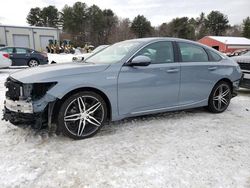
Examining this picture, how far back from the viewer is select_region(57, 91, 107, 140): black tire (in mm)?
3639

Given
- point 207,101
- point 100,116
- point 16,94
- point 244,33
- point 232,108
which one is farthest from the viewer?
point 244,33

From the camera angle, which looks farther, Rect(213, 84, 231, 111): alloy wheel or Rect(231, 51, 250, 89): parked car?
Rect(231, 51, 250, 89): parked car

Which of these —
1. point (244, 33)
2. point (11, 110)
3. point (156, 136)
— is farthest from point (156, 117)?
point (244, 33)

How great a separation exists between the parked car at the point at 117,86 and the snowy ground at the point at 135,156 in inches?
11.2

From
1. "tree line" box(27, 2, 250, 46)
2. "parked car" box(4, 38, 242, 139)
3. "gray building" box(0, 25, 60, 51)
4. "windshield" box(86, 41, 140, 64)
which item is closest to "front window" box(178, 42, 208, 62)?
"parked car" box(4, 38, 242, 139)

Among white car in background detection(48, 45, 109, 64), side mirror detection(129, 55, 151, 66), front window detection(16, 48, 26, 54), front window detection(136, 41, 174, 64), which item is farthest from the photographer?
front window detection(16, 48, 26, 54)

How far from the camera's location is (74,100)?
3666mm

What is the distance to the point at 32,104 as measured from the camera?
3.46 m

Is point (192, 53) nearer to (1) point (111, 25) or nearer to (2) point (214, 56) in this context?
(2) point (214, 56)

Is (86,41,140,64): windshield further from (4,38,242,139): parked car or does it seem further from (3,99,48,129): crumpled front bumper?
(3,99,48,129): crumpled front bumper

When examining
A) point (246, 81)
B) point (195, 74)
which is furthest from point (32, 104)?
point (246, 81)

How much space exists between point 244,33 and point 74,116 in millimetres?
71769

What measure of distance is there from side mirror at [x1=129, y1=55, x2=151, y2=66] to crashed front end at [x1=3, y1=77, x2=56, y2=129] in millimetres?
1281

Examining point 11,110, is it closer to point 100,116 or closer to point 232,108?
point 100,116
